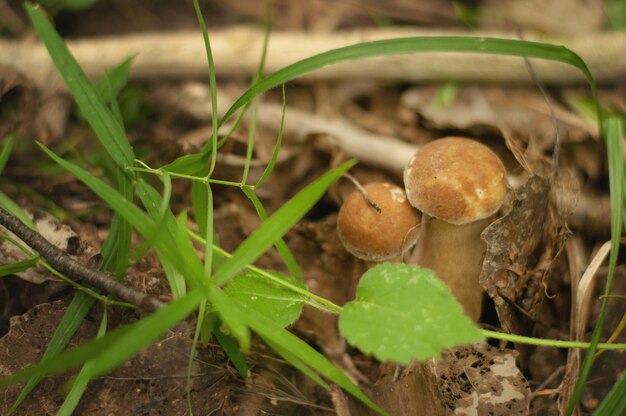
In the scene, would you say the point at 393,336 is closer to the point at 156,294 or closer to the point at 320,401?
the point at 320,401

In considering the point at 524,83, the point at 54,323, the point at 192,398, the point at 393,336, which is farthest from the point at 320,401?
the point at 524,83

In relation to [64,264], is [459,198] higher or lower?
higher

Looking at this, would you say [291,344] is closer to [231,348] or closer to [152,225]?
[231,348]

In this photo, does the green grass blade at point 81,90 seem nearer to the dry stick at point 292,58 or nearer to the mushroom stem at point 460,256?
the dry stick at point 292,58

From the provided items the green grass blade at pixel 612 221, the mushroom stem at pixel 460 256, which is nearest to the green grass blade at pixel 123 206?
the mushroom stem at pixel 460 256

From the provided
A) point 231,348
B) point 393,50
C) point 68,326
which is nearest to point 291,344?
point 231,348

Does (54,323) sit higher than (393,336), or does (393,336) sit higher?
(393,336)
